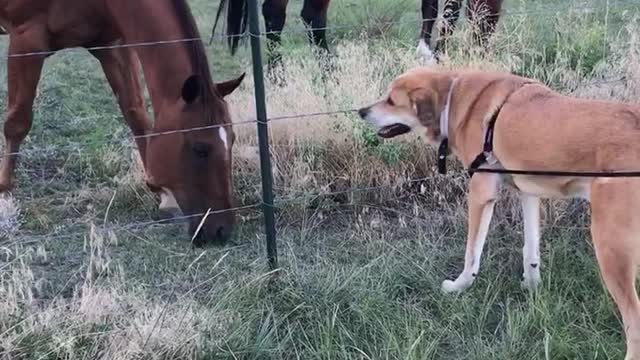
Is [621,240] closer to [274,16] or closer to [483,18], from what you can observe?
[483,18]

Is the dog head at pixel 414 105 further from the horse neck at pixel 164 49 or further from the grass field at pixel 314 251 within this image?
the horse neck at pixel 164 49

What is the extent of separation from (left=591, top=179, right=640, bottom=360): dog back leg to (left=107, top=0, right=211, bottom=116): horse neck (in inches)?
77.7

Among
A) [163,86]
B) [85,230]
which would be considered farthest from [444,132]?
[85,230]

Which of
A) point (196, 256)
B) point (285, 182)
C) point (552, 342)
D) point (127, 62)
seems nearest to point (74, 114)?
point (127, 62)

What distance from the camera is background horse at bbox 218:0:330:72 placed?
7.02 m

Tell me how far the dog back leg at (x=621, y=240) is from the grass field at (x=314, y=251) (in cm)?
21

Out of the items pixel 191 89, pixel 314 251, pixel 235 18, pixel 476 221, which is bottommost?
pixel 314 251

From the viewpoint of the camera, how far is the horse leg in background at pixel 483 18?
652cm

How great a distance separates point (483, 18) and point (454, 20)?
639 millimetres

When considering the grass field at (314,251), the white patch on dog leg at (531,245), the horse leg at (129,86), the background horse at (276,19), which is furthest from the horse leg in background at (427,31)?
the white patch on dog leg at (531,245)

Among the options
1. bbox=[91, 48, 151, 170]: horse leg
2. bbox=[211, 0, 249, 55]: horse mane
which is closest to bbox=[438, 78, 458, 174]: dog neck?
bbox=[91, 48, 151, 170]: horse leg

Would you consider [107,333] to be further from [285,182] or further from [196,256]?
[285,182]

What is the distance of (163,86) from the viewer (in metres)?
4.63

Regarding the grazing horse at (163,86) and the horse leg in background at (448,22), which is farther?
the horse leg in background at (448,22)
